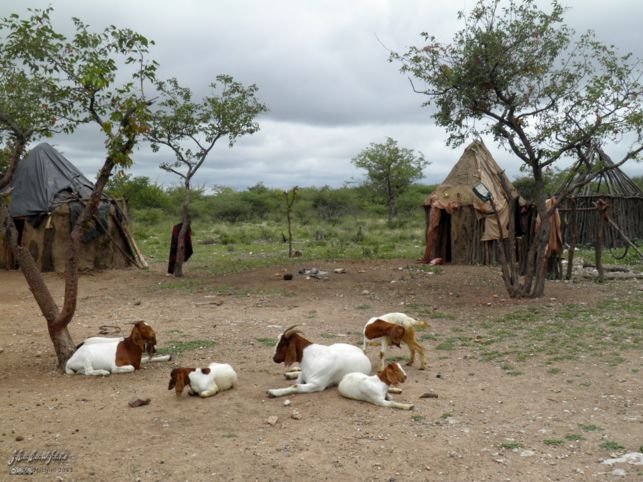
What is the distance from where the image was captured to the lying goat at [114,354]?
6238 millimetres

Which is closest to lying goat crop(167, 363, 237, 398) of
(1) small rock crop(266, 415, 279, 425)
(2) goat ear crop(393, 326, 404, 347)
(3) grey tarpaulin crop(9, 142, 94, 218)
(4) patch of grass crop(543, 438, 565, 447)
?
(1) small rock crop(266, 415, 279, 425)

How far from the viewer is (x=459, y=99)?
11.1 m

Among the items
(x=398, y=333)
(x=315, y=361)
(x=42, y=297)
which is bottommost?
(x=315, y=361)

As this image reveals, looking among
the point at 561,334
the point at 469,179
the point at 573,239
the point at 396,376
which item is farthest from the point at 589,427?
the point at 469,179

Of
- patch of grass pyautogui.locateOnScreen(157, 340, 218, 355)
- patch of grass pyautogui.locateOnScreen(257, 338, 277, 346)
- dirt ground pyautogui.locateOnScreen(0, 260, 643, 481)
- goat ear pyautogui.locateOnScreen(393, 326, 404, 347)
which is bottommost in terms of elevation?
dirt ground pyautogui.locateOnScreen(0, 260, 643, 481)

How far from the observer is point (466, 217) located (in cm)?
1545

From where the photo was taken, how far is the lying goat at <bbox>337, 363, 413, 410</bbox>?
5.15 metres

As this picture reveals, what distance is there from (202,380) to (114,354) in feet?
4.41

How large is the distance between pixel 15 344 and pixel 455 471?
5.91 meters

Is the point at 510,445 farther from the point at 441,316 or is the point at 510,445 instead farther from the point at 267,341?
the point at 441,316

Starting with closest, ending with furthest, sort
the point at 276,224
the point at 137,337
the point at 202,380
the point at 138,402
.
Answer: the point at 138,402
the point at 202,380
the point at 137,337
the point at 276,224

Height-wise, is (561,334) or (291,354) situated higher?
(291,354)

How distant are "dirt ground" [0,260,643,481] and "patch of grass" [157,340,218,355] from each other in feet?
0.36

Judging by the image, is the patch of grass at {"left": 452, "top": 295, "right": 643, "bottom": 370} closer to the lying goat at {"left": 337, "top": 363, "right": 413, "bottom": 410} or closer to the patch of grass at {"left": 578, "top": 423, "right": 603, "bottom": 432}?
the patch of grass at {"left": 578, "top": 423, "right": 603, "bottom": 432}
